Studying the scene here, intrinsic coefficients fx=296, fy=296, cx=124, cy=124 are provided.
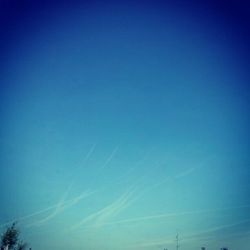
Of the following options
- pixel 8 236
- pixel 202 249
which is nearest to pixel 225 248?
pixel 202 249

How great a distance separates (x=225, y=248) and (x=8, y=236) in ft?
260

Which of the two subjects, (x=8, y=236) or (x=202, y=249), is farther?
(x=202, y=249)

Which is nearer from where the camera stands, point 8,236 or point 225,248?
point 8,236

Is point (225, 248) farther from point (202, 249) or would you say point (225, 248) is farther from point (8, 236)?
point (8, 236)

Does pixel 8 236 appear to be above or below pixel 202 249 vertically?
below

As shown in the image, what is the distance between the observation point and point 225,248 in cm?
10512

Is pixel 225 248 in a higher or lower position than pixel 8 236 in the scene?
A: higher

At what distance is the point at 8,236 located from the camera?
2207 inches

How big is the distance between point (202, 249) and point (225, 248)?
8108 mm

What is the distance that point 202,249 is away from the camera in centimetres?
10550

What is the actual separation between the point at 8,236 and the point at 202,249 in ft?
243
